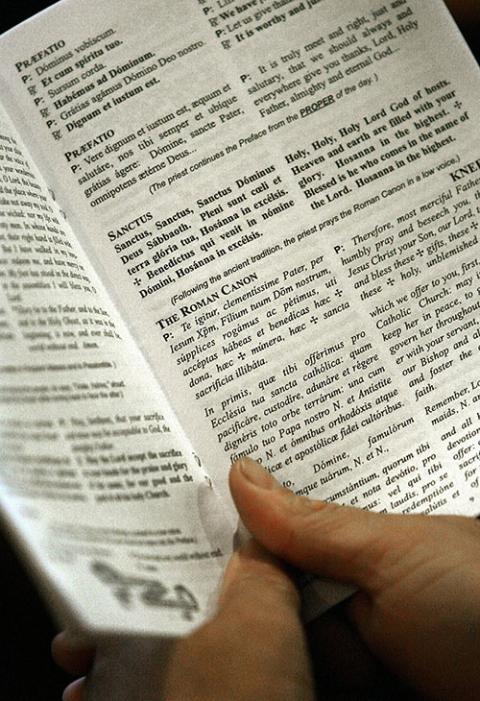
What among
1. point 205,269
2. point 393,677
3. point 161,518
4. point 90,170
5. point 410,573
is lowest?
point 393,677

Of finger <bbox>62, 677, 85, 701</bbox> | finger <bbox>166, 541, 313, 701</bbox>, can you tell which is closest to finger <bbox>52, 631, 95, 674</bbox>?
finger <bbox>62, 677, 85, 701</bbox>

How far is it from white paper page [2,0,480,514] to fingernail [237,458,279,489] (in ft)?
0.05

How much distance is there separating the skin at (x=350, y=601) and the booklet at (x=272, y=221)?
Result: 0.10 ft

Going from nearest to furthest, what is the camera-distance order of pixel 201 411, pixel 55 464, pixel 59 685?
pixel 55 464
pixel 201 411
pixel 59 685

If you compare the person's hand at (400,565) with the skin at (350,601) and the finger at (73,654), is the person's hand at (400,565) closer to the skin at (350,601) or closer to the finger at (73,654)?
the skin at (350,601)

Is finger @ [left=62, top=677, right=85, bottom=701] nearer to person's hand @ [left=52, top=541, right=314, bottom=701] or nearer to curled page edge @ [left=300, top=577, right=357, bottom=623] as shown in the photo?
person's hand @ [left=52, top=541, right=314, bottom=701]

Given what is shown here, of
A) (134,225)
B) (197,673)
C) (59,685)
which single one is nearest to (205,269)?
(134,225)

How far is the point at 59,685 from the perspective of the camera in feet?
2.22

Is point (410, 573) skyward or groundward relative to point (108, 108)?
groundward

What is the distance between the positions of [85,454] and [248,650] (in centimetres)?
17

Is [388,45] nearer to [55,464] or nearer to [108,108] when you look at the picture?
[108,108]

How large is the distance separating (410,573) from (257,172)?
321 millimetres

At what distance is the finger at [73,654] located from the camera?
1.81 feet

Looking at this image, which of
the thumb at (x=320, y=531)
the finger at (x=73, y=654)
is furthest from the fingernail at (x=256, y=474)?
the finger at (x=73, y=654)
